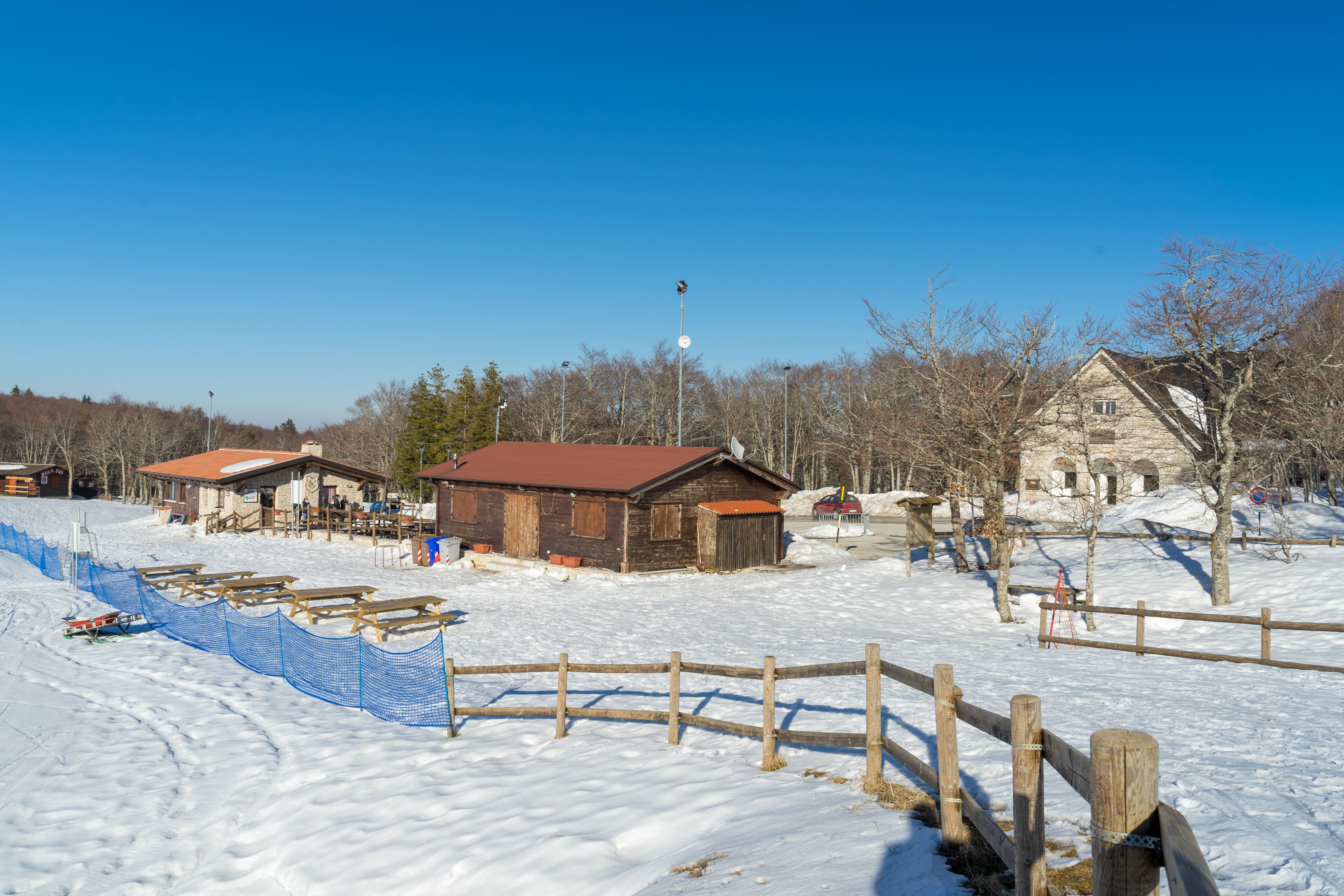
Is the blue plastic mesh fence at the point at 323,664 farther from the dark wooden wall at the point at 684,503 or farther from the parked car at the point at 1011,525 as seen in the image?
the parked car at the point at 1011,525

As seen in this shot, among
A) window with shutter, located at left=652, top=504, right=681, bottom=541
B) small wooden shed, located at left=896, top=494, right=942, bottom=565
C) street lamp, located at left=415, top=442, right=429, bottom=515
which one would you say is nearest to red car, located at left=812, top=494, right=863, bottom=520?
small wooden shed, located at left=896, top=494, right=942, bottom=565

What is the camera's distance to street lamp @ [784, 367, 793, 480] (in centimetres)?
5138

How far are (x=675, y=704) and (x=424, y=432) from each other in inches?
1998

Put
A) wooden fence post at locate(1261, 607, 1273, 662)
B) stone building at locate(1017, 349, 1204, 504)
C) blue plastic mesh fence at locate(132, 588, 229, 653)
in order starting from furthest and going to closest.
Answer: stone building at locate(1017, 349, 1204, 504)
blue plastic mesh fence at locate(132, 588, 229, 653)
wooden fence post at locate(1261, 607, 1273, 662)

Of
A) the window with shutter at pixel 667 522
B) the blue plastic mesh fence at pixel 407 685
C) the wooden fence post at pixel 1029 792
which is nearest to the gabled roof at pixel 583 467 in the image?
the window with shutter at pixel 667 522

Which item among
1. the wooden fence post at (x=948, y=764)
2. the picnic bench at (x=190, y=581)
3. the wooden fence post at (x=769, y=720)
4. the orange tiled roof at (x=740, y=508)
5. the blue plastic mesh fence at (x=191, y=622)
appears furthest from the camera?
the orange tiled roof at (x=740, y=508)

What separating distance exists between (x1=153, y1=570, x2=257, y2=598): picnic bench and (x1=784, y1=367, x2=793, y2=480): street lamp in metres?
18.9

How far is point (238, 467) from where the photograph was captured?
38.8 meters

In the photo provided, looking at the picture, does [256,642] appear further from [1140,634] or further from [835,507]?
[835,507]

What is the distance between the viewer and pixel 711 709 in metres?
11.2

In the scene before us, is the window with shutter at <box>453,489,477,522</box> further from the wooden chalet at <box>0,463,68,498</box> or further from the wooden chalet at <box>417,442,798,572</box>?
the wooden chalet at <box>0,463,68,498</box>

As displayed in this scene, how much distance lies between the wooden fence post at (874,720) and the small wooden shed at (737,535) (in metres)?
19.7

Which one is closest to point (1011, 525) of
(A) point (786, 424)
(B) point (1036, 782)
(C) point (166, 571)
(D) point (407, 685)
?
(D) point (407, 685)

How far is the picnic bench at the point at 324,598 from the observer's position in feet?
58.7
